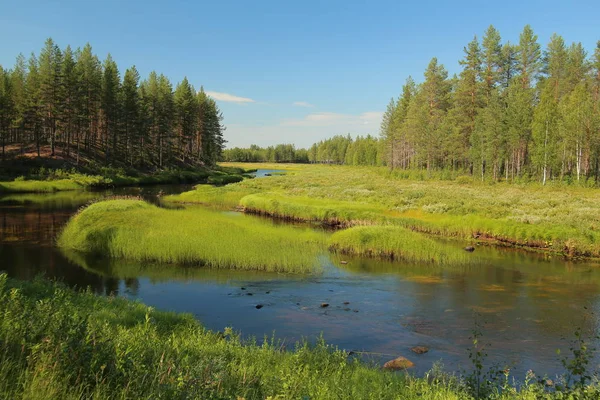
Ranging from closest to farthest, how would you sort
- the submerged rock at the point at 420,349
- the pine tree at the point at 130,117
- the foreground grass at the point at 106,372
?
the foreground grass at the point at 106,372, the submerged rock at the point at 420,349, the pine tree at the point at 130,117

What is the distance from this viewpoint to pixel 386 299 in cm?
1961

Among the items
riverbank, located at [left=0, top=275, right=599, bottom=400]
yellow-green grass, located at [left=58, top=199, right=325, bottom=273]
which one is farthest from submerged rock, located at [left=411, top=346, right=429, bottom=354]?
yellow-green grass, located at [left=58, top=199, right=325, bottom=273]

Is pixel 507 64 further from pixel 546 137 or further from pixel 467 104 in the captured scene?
pixel 546 137

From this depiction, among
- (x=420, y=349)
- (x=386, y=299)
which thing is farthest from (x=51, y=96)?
(x=420, y=349)

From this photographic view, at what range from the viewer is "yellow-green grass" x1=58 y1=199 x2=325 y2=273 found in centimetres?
2466

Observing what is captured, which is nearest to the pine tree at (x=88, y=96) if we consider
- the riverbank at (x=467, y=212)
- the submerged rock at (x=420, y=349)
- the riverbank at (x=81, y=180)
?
the riverbank at (x=81, y=180)

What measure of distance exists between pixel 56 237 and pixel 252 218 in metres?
17.8

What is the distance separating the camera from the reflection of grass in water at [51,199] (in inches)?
1806

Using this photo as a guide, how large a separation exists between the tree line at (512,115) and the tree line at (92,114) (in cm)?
6108

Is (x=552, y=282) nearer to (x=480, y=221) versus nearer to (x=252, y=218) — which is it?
(x=480, y=221)

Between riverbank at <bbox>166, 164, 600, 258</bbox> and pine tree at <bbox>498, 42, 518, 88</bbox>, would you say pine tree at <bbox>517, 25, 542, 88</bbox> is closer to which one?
pine tree at <bbox>498, 42, 518, 88</bbox>

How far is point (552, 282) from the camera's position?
2250cm

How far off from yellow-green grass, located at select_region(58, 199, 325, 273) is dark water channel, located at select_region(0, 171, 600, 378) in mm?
1163

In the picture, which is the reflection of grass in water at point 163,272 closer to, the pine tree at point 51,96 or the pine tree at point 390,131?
the pine tree at point 51,96
